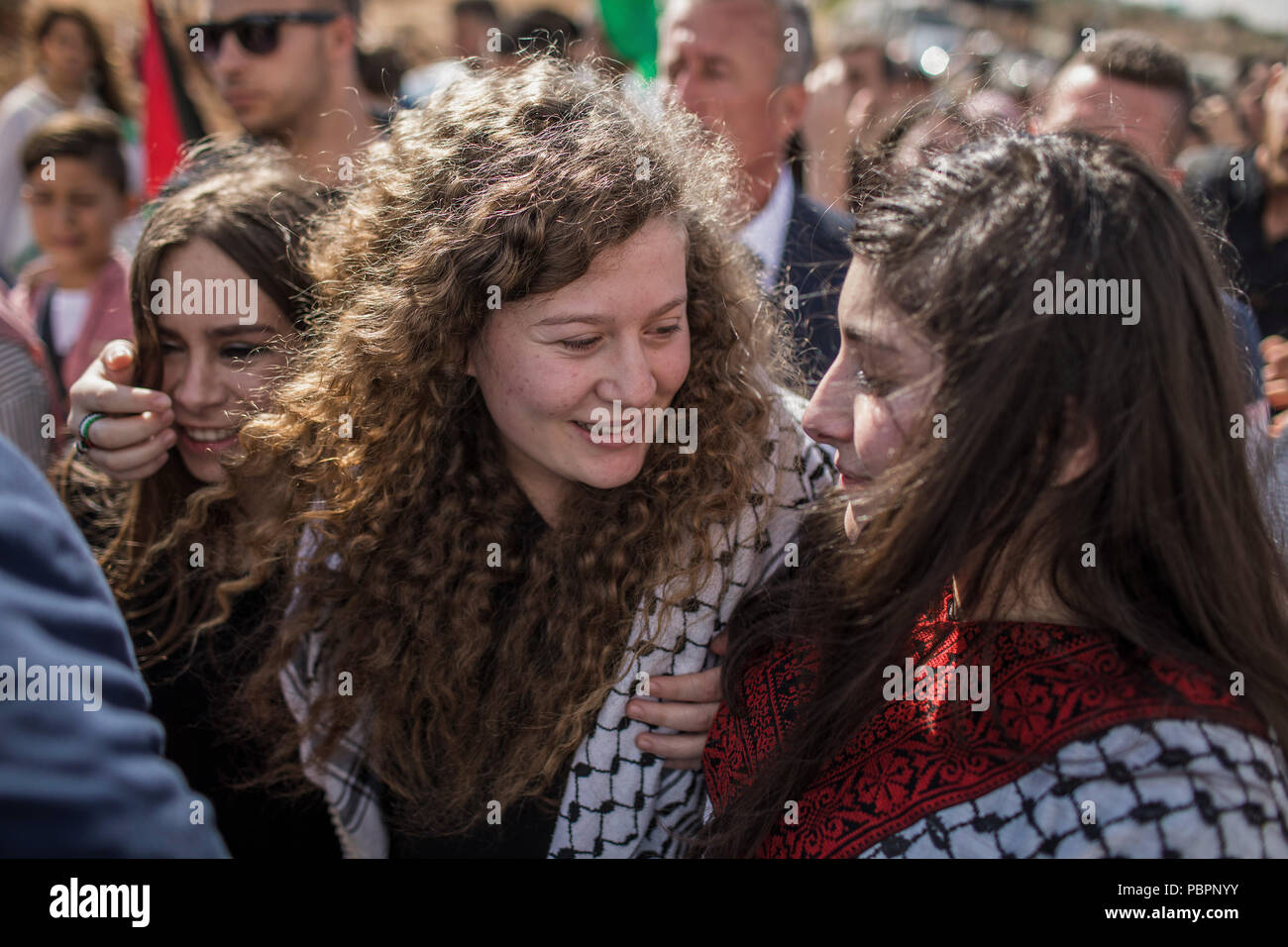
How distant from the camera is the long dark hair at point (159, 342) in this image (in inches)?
71.6

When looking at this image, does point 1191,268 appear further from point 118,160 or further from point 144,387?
point 118,160

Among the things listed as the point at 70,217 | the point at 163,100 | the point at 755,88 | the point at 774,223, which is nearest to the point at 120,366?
the point at 774,223

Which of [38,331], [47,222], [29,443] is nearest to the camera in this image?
[29,443]

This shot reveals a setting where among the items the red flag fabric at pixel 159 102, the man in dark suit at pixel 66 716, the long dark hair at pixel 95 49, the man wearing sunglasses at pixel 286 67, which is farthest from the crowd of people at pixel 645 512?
the long dark hair at pixel 95 49

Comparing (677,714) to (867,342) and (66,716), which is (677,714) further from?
(66,716)

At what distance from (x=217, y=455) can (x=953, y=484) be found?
135 centimetres

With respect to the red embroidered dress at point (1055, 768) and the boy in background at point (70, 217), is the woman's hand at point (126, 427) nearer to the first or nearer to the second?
the red embroidered dress at point (1055, 768)

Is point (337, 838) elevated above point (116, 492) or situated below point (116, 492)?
below

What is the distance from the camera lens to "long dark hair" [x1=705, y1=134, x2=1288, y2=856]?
3.89 feet

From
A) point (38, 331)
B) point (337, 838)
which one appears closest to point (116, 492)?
point (337, 838)

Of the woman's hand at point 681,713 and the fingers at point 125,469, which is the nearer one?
the woman's hand at point 681,713

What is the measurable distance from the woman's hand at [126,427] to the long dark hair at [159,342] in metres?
0.12

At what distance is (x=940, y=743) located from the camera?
1.25m

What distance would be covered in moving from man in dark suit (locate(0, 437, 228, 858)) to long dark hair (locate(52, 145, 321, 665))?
1044mm
